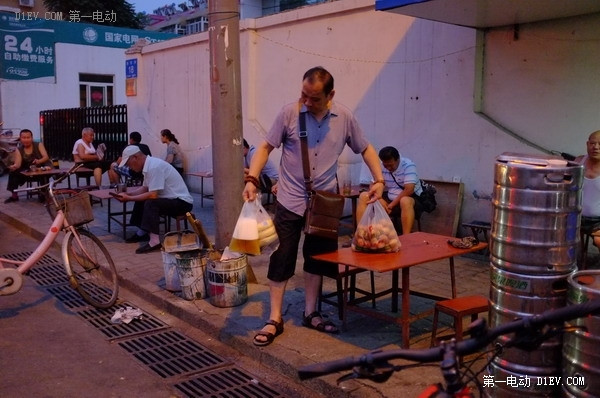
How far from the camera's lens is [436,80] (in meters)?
7.55

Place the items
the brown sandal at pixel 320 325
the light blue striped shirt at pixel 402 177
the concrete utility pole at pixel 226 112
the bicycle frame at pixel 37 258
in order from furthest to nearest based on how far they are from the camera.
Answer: the light blue striped shirt at pixel 402 177 → the concrete utility pole at pixel 226 112 → the bicycle frame at pixel 37 258 → the brown sandal at pixel 320 325

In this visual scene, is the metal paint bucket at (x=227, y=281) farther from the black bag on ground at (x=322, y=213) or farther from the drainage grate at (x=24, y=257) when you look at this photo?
the drainage grate at (x=24, y=257)

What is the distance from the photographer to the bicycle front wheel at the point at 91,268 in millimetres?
5465

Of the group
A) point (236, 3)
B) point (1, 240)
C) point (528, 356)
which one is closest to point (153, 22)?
point (1, 240)

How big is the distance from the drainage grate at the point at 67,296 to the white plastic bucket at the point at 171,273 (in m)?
0.85

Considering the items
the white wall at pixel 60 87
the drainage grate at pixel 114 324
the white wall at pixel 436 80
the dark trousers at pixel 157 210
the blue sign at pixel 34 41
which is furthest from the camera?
the white wall at pixel 60 87

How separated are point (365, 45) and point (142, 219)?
3983 millimetres

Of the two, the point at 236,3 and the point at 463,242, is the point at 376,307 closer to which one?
the point at 463,242

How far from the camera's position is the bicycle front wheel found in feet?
17.9

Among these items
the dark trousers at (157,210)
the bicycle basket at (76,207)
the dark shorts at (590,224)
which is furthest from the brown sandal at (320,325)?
the dark trousers at (157,210)

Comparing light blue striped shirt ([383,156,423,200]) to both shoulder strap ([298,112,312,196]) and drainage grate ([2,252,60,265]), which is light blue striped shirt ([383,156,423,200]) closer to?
shoulder strap ([298,112,312,196])

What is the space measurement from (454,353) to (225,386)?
2768 millimetres

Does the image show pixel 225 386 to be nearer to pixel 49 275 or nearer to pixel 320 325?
pixel 320 325

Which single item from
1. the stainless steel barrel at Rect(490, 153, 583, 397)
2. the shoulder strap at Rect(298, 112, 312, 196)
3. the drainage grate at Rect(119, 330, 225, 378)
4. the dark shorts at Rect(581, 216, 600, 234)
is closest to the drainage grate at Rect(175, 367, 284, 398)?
the drainage grate at Rect(119, 330, 225, 378)
